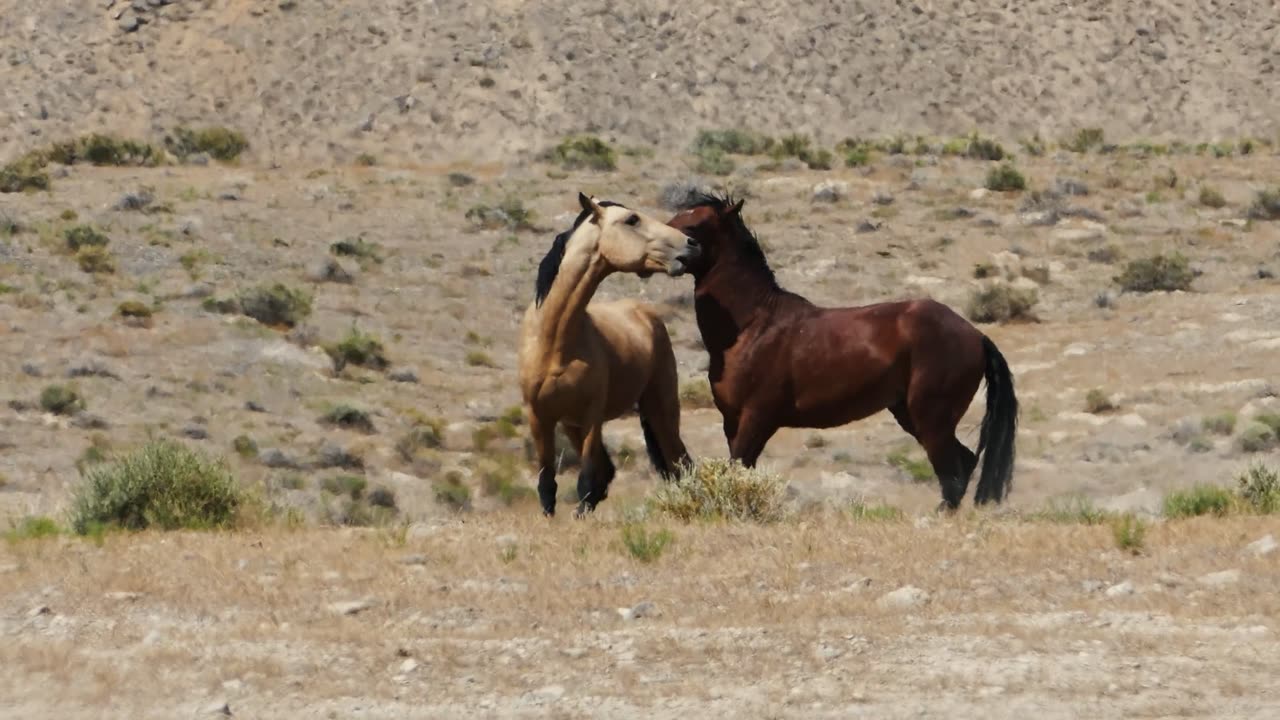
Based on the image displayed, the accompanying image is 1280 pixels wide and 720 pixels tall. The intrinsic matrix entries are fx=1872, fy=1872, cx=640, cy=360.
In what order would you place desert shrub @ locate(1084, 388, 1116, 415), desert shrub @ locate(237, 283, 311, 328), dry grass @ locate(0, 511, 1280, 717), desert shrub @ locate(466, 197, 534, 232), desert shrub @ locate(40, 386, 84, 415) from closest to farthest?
dry grass @ locate(0, 511, 1280, 717)
desert shrub @ locate(40, 386, 84, 415)
desert shrub @ locate(1084, 388, 1116, 415)
desert shrub @ locate(237, 283, 311, 328)
desert shrub @ locate(466, 197, 534, 232)

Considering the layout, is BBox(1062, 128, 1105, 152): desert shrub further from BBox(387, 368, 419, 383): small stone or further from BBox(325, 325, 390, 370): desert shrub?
BBox(387, 368, 419, 383): small stone

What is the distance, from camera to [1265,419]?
23156 millimetres

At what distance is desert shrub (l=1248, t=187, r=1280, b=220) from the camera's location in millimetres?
38031

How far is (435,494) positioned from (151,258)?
13.0m

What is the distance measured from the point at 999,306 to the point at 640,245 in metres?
19.5

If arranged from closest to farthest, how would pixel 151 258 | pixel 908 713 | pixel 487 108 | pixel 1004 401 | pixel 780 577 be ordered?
pixel 908 713 → pixel 780 577 → pixel 1004 401 → pixel 151 258 → pixel 487 108

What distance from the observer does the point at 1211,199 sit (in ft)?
130

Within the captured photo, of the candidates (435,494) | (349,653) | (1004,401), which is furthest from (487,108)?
(349,653)

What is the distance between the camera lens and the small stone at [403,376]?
1115 inches

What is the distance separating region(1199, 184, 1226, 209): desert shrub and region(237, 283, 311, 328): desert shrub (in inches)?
781

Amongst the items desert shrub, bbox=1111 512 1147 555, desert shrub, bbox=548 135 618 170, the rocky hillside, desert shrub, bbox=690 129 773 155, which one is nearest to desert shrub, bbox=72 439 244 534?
desert shrub, bbox=1111 512 1147 555

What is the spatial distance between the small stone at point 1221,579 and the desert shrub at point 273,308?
22.2 meters

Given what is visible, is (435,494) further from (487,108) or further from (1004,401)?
(487,108)

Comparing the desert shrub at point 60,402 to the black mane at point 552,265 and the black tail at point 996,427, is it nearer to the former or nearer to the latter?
the black mane at point 552,265
